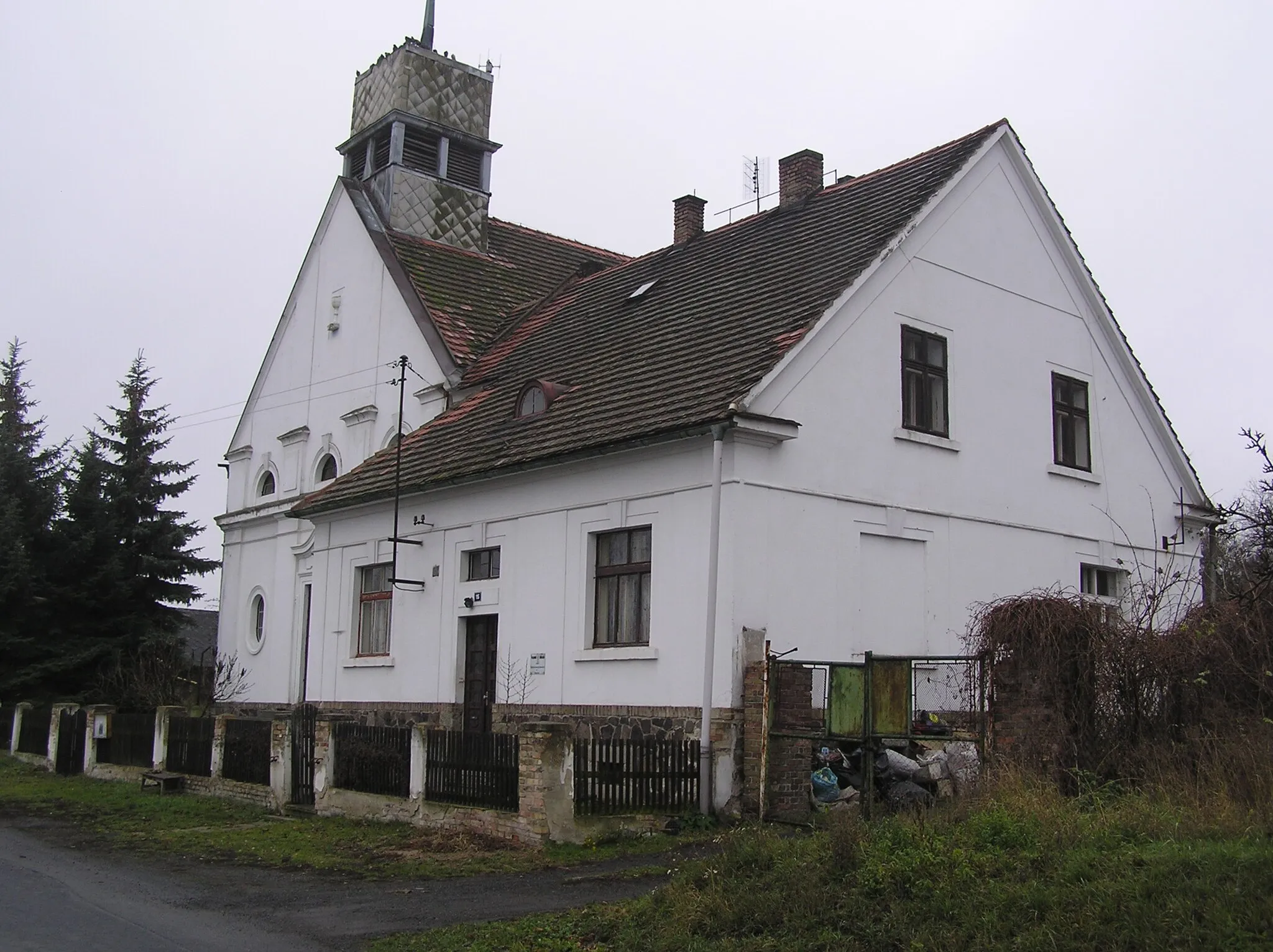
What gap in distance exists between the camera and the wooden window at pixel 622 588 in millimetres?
16359

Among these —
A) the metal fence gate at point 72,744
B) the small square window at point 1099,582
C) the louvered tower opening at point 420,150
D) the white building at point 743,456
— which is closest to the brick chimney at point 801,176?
the white building at point 743,456

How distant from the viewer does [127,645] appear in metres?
31.4

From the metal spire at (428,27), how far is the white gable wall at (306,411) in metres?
5.10

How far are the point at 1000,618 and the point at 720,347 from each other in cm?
597

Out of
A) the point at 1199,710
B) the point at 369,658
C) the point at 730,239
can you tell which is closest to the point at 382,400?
the point at 369,658

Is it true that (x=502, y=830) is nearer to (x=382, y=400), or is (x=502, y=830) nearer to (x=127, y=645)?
(x=382, y=400)

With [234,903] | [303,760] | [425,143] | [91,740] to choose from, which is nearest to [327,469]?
[91,740]

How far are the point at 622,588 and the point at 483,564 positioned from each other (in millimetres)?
3200

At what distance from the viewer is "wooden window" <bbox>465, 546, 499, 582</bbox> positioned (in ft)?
61.8

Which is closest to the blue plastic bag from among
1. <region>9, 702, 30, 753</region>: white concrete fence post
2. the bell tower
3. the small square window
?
the small square window

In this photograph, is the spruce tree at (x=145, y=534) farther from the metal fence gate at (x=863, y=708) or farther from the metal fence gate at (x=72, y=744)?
the metal fence gate at (x=863, y=708)

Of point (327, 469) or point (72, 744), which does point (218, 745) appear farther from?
point (327, 469)

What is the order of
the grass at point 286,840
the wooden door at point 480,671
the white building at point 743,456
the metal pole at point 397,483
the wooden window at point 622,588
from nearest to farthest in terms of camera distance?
the grass at point 286,840 < the white building at point 743,456 < the wooden window at point 622,588 < the wooden door at point 480,671 < the metal pole at point 397,483

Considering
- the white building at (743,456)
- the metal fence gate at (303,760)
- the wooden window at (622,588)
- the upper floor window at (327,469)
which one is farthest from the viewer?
the upper floor window at (327,469)
